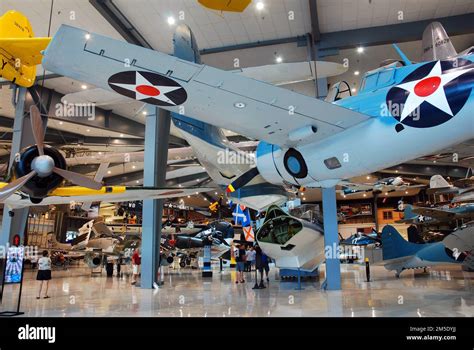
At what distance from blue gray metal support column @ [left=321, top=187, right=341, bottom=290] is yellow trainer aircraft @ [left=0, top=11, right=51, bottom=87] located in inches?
375

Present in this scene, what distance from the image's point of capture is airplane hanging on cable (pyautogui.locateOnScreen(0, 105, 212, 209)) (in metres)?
7.71

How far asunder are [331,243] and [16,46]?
11.0m

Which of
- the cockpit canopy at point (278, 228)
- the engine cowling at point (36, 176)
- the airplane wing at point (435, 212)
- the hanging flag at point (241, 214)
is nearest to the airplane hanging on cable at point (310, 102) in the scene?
the engine cowling at point (36, 176)

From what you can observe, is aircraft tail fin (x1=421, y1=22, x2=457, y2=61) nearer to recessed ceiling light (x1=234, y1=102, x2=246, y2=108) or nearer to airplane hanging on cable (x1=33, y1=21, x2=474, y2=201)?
airplane hanging on cable (x1=33, y1=21, x2=474, y2=201)

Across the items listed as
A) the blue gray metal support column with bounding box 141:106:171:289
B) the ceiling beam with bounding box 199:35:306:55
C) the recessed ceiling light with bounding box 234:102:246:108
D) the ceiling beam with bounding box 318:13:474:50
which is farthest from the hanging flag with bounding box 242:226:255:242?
the recessed ceiling light with bounding box 234:102:246:108

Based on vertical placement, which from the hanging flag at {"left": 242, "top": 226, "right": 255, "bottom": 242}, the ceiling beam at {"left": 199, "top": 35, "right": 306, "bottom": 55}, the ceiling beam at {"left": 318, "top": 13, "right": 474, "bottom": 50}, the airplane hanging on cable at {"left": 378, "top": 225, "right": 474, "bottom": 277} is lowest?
the airplane hanging on cable at {"left": 378, "top": 225, "right": 474, "bottom": 277}

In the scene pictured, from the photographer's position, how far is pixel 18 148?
45.3ft

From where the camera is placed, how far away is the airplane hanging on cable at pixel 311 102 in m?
4.14

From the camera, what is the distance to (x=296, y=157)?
237 inches

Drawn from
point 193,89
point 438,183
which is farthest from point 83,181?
point 438,183

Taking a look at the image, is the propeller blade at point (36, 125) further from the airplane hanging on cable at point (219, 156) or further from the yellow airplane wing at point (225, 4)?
the yellow airplane wing at point (225, 4)

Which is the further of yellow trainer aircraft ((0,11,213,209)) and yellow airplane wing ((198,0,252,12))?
yellow trainer aircraft ((0,11,213,209))

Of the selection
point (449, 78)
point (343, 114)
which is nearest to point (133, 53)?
point (343, 114)
